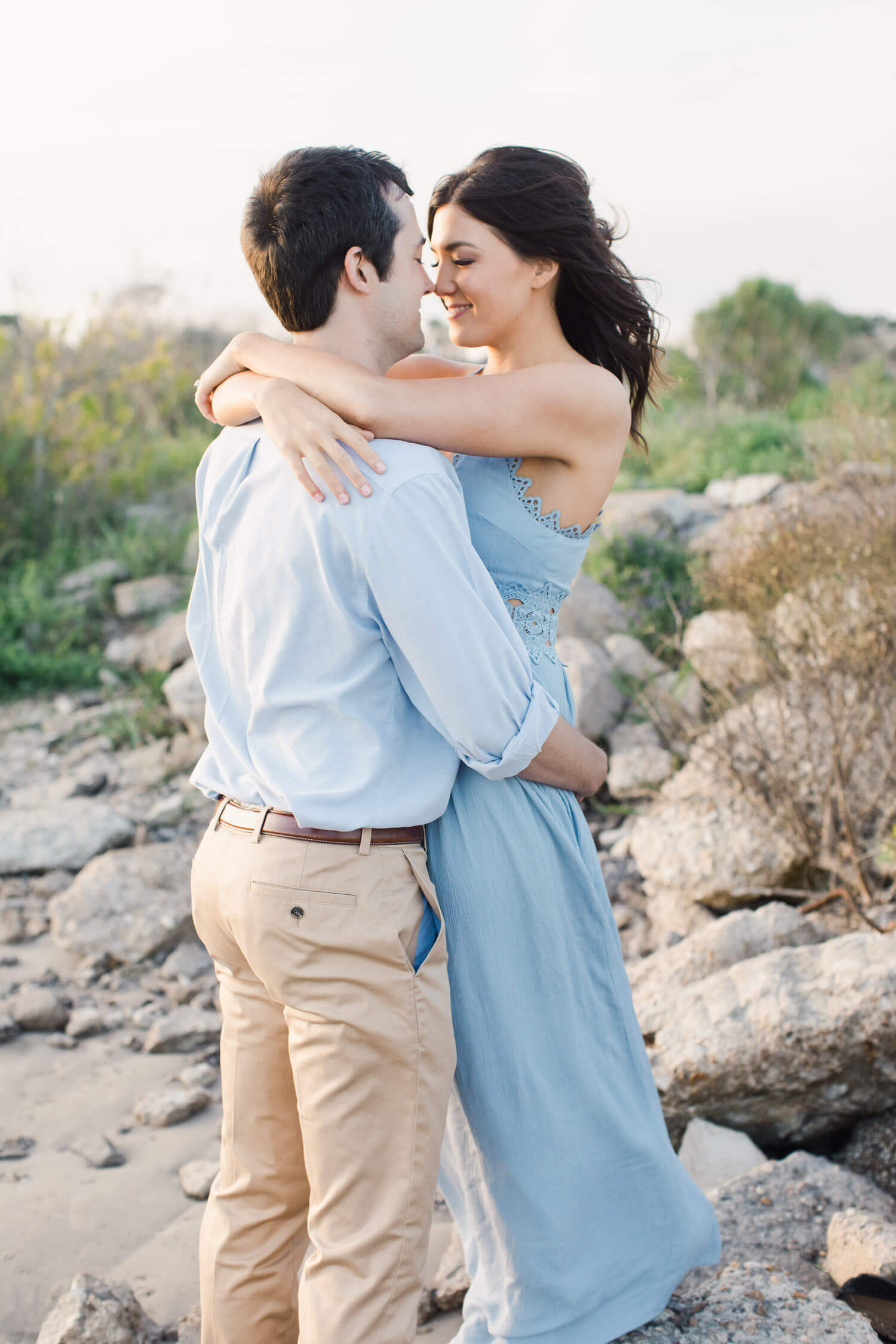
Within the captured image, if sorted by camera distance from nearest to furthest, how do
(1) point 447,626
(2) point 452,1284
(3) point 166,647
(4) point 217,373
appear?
(1) point 447,626 → (4) point 217,373 → (2) point 452,1284 → (3) point 166,647

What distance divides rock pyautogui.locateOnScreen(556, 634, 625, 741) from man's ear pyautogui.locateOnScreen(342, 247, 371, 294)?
3.67m

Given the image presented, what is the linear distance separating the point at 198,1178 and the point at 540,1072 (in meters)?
1.47

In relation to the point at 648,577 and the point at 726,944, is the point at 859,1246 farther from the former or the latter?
the point at 648,577

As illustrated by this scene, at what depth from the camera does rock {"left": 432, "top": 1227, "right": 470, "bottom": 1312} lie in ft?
7.75

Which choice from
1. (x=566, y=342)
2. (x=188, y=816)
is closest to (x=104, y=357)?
(x=188, y=816)

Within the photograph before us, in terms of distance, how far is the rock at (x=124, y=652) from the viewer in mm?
7121

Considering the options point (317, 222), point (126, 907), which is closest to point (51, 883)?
point (126, 907)

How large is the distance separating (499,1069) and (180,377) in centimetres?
1012

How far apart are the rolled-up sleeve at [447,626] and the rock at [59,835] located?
3.75 m

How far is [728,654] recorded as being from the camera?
4707mm

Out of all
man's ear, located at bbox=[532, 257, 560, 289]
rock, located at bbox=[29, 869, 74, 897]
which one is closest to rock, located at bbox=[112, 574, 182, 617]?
rock, located at bbox=[29, 869, 74, 897]

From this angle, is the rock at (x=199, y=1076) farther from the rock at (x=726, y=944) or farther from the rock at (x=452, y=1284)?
the rock at (x=726, y=944)

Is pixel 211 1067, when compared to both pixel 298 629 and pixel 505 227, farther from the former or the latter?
Result: pixel 505 227

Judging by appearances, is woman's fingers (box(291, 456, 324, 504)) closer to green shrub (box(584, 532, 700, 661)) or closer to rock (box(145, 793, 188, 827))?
rock (box(145, 793, 188, 827))
